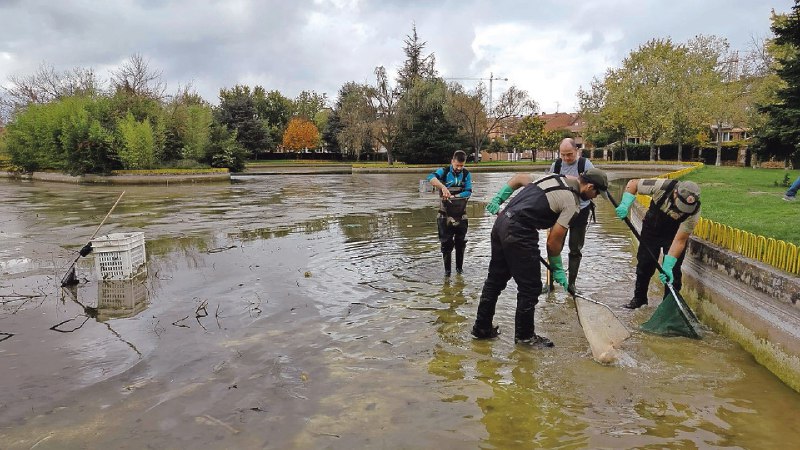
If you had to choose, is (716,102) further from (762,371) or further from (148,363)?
(148,363)

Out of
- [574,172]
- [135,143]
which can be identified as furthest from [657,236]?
[135,143]

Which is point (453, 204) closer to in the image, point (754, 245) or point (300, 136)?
point (754, 245)

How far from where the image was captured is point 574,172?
20.4ft

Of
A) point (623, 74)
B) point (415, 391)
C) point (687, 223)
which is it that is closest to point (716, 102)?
point (623, 74)

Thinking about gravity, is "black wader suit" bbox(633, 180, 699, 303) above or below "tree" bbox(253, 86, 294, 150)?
below

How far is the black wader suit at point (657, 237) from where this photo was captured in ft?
18.3

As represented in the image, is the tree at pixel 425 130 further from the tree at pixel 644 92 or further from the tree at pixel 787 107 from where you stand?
the tree at pixel 787 107

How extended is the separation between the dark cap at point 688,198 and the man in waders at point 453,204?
274cm

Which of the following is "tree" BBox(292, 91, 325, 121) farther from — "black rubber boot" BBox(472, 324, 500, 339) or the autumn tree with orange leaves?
"black rubber boot" BBox(472, 324, 500, 339)

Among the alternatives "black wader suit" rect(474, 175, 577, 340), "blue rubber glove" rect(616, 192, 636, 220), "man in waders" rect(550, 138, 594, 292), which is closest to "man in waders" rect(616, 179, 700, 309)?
"blue rubber glove" rect(616, 192, 636, 220)

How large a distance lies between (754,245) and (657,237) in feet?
3.29

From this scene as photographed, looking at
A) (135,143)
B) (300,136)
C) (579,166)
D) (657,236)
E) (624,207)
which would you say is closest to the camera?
(624,207)

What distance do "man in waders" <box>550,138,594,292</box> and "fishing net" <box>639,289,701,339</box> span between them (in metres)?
1.08

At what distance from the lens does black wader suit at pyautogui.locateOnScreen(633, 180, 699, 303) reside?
18.3ft
